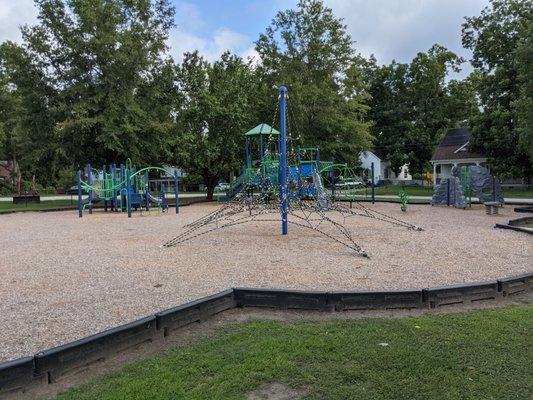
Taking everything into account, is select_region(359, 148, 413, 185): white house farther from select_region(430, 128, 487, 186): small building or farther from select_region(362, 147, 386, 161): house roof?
select_region(430, 128, 487, 186): small building

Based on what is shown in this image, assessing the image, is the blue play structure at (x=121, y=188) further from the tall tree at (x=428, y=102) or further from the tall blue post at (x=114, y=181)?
the tall tree at (x=428, y=102)

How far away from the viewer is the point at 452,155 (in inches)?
1694

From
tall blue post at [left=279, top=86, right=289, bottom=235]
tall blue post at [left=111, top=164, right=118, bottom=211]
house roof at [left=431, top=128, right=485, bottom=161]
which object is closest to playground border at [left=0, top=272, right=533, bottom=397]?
tall blue post at [left=279, top=86, right=289, bottom=235]

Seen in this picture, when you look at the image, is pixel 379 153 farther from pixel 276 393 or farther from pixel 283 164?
pixel 276 393

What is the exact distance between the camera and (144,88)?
92.7 ft

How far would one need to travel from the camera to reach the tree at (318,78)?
29.2 metres

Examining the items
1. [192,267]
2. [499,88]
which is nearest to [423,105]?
[499,88]

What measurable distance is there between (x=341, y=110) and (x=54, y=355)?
2819 cm

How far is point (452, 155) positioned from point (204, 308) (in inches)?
1652

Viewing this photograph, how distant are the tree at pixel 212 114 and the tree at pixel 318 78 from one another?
2.11 metres

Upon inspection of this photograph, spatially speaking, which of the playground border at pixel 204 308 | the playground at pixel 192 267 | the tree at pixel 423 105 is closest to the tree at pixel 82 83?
the playground at pixel 192 267

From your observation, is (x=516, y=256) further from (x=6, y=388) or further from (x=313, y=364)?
(x=6, y=388)

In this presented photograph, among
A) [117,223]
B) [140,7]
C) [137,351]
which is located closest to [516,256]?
[137,351]

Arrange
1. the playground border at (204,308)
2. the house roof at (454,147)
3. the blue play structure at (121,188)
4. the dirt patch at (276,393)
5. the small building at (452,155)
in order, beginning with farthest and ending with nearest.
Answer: the house roof at (454,147) → the small building at (452,155) → the blue play structure at (121,188) → the playground border at (204,308) → the dirt patch at (276,393)
